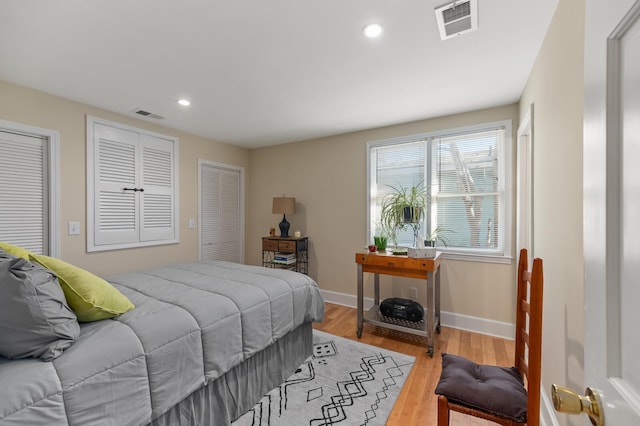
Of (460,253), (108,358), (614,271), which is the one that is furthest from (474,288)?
(108,358)

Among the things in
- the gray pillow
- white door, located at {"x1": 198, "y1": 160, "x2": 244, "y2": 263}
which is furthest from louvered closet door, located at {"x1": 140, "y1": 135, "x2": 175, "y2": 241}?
the gray pillow

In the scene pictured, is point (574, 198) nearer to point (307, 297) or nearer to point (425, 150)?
point (307, 297)

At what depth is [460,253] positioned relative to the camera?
10.3 feet

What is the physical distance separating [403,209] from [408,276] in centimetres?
72

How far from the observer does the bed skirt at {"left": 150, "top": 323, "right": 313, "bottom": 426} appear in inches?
60.5

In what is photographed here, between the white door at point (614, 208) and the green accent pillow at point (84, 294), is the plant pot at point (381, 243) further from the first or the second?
the white door at point (614, 208)

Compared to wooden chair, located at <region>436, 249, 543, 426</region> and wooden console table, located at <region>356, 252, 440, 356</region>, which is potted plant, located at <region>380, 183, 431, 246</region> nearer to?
wooden console table, located at <region>356, 252, 440, 356</region>

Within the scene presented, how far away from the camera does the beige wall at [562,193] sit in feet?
4.13

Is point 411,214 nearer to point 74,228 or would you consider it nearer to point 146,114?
point 146,114

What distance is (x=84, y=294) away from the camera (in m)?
1.39

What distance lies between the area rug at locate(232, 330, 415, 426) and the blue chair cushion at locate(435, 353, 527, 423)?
0.66 meters

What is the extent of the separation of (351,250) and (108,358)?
3.00 metres

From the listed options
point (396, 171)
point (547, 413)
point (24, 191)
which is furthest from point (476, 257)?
point (24, 191)

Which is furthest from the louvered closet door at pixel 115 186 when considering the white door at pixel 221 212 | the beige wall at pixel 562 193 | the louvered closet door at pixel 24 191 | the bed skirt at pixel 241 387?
the beige wall at pixel 562 193
